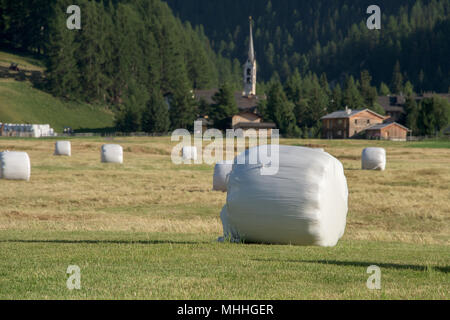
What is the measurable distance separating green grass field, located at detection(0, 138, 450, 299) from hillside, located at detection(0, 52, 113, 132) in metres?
112

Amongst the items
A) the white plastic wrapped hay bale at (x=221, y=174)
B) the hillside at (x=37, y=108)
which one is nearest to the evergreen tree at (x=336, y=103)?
the hillside at (x=37, y=108)

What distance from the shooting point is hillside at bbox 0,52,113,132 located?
146 metres

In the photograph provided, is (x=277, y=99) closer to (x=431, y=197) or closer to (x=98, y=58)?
(x=98, y=58)

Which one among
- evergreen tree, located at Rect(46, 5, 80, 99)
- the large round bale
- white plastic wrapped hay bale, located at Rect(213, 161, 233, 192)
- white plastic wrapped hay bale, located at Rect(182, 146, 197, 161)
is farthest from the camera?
evergreen tree, located at Rect(46, 5, 80, 99)

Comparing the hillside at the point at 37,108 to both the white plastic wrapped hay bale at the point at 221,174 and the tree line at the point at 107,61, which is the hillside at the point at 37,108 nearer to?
the tree line at the point at 107,61

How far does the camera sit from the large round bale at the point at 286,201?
50.9ft

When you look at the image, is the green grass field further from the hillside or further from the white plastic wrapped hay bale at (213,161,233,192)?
the hillside

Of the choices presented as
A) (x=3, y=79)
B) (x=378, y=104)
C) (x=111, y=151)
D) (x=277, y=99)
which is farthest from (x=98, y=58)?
(x=111, y=151)

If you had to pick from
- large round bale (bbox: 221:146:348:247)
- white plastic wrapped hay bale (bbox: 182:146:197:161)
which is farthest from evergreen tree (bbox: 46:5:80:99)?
large round bale (bbox: 221:146:348:247)

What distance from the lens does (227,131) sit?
5531 inches

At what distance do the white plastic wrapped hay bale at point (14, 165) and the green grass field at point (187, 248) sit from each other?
1063mm

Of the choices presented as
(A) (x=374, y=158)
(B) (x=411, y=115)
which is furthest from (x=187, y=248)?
(B) (x=411, y=115)

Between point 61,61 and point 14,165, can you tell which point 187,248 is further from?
point 61,61

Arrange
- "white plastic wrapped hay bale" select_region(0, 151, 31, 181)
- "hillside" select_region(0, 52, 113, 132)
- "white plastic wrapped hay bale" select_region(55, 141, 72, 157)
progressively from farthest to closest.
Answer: "hillside" select_region(0, 52, 113, 132)
"white plastic wrapped hay bale" select_region(55, 141, 72, 157)
"white plastic wrapped hay bale" select_region(0, 151, 31, 181)
